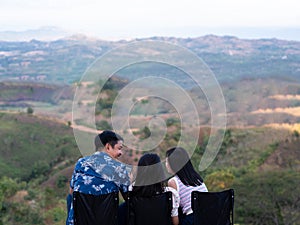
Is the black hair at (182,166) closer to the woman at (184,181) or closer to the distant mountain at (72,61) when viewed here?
the woman at (184,181)

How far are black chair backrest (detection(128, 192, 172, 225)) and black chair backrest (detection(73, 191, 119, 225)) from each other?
115 mm

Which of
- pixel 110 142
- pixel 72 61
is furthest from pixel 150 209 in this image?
pixel 72 61

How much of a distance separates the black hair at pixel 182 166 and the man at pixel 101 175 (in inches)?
12.3

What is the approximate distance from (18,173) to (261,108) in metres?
25.4

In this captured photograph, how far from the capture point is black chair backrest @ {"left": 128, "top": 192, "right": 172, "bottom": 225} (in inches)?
111

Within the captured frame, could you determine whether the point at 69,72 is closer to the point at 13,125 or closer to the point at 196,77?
the point at 13,125

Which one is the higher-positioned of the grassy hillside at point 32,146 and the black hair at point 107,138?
the black hair at point 107,138

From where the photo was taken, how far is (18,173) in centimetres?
2933

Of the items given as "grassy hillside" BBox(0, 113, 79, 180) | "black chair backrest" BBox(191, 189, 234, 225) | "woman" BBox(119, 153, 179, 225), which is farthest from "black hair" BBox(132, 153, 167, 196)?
"grassy hillside" BBox(0, 113, 79, 180)

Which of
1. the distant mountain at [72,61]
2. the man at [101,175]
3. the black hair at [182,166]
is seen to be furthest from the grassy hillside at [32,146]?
the black hair at [182,166]

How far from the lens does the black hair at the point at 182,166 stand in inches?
114

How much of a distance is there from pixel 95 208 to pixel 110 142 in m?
0.42

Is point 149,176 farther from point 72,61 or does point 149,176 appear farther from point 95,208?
point 72,61

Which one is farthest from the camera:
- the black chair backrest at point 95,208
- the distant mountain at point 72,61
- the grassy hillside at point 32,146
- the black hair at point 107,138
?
the distant mountain at point 72,61
